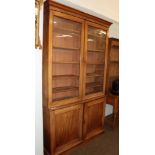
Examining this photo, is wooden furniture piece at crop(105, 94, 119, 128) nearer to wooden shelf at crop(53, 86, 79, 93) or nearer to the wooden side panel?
wooden shelf at crop(53, 86, 79, 93)

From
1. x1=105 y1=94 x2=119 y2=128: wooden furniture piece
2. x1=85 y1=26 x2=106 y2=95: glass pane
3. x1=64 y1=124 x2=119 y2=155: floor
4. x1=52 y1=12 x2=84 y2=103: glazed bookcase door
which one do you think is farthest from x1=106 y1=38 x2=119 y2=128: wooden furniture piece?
x1=52 y1=12 x2=84 y2=103: glazed bookcase door

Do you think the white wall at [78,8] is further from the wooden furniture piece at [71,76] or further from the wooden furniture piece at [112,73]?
the wooden furniture piece at [112,73]

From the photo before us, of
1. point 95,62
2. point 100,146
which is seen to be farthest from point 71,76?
point 100,146

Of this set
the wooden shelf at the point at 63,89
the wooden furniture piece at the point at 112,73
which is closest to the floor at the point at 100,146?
the wooden furniture piece at the point at 112,73

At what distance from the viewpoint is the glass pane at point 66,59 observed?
2.33m

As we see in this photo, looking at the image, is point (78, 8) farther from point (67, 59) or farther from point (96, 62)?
point (96, 62)

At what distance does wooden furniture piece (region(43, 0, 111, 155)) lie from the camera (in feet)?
6.93

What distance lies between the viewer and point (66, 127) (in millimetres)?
2373

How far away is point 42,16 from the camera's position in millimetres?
2045

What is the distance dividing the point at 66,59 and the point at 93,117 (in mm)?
1213

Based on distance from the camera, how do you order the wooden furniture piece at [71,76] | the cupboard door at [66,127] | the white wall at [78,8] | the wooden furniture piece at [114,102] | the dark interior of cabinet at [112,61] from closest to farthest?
the white wall at [78,8]
the wooden furniture piece at [71,76]
the cupboard door at [66,127]
the wooden furniture piece at [114,102]
the dark interior of cabinet at [112,61]
